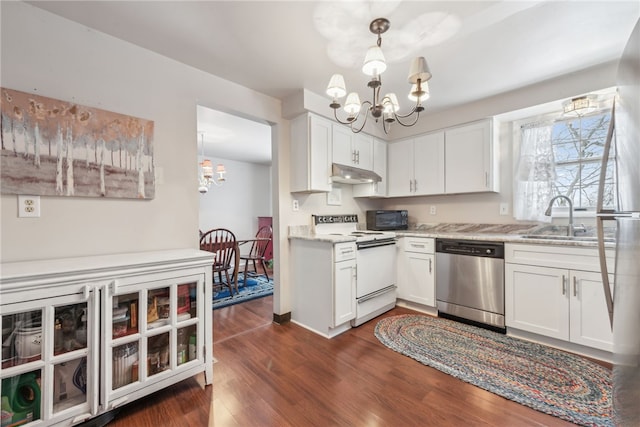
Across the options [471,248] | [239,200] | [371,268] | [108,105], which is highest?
[108,105]

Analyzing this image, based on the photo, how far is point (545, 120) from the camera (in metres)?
2.66

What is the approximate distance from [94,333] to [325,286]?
63.8 inches

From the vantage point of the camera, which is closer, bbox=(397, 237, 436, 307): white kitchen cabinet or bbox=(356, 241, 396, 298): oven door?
bbox=(356, 241, 396, 298): oven door

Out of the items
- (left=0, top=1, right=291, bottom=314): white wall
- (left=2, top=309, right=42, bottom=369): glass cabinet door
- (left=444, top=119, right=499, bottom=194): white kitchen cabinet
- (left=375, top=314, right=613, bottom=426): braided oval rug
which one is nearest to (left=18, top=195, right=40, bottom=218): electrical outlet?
(left=0, top=1, right=291, bottom=314): white wall

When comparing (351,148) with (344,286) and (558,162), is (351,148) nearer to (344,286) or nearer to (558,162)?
(344,286)

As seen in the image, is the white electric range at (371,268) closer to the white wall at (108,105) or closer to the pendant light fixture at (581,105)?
the white wall at (108,105)

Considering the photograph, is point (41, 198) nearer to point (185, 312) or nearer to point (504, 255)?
point (185, 312)

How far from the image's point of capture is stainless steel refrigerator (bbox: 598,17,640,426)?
2.34 feet

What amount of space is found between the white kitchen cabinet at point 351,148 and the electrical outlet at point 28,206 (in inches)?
92.3

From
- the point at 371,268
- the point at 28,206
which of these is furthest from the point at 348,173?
the point at 28,206

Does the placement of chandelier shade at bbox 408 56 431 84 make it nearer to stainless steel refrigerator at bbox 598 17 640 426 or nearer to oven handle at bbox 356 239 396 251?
stainless steel refrigerator at bbox 598 17 640 426

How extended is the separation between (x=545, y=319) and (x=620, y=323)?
1.54 metres

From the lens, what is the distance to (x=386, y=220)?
10.9 ft

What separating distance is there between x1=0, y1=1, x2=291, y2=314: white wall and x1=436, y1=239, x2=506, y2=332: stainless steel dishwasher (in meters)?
2.46
